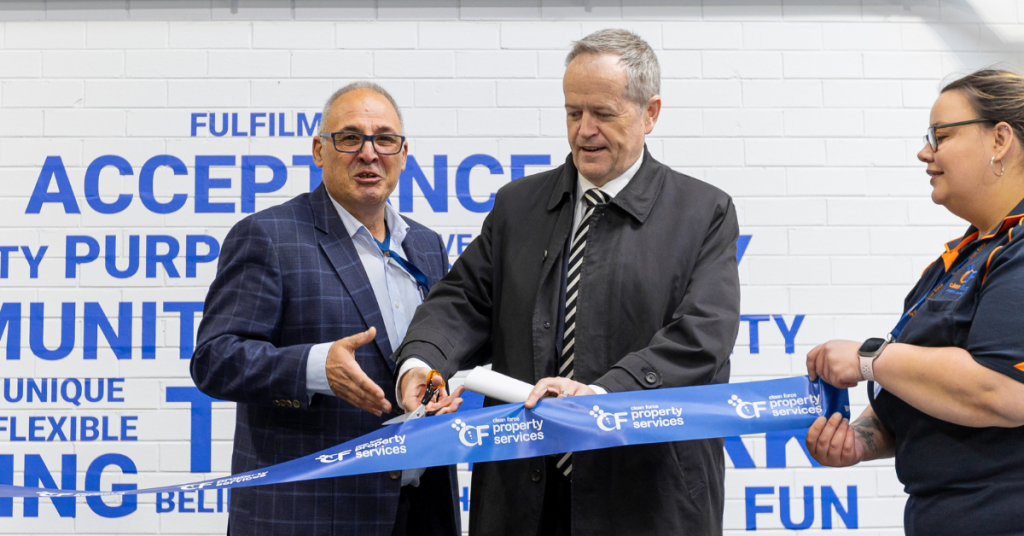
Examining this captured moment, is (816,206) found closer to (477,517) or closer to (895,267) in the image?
(895,267)

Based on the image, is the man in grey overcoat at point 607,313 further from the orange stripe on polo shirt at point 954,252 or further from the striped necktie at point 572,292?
the orange stripe on polo shirt at point 954,252

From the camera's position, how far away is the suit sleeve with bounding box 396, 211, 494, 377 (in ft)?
6.23

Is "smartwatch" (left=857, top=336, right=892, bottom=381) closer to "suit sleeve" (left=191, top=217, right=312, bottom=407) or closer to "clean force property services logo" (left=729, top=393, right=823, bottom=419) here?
"clean force property services logo" (left=729, top=393, right=823, bottom=419)

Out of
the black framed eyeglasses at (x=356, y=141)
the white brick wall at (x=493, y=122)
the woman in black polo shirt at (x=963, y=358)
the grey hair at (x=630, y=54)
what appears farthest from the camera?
the white brick wall at (x=493, y=122)

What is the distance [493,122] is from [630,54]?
164 cm

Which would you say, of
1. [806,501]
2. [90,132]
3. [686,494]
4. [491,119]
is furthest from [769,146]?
[90,132]

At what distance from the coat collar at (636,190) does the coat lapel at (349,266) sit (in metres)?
0.59

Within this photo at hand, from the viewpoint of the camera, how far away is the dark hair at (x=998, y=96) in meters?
1.67

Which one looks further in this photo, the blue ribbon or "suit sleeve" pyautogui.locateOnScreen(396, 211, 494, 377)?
"suit sleeve" pyautogui.locateOnScreen(396, 211, 494, 377)

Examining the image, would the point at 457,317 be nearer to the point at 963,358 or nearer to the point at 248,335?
the point at 248,335

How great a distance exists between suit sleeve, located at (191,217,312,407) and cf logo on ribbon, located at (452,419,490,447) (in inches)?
18.0

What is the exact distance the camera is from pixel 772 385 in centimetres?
188

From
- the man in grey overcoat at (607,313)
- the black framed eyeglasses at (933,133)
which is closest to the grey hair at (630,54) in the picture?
the man in grey overcoat at (607,313)

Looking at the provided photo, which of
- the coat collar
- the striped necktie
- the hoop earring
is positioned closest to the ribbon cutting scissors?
the striped necktie
